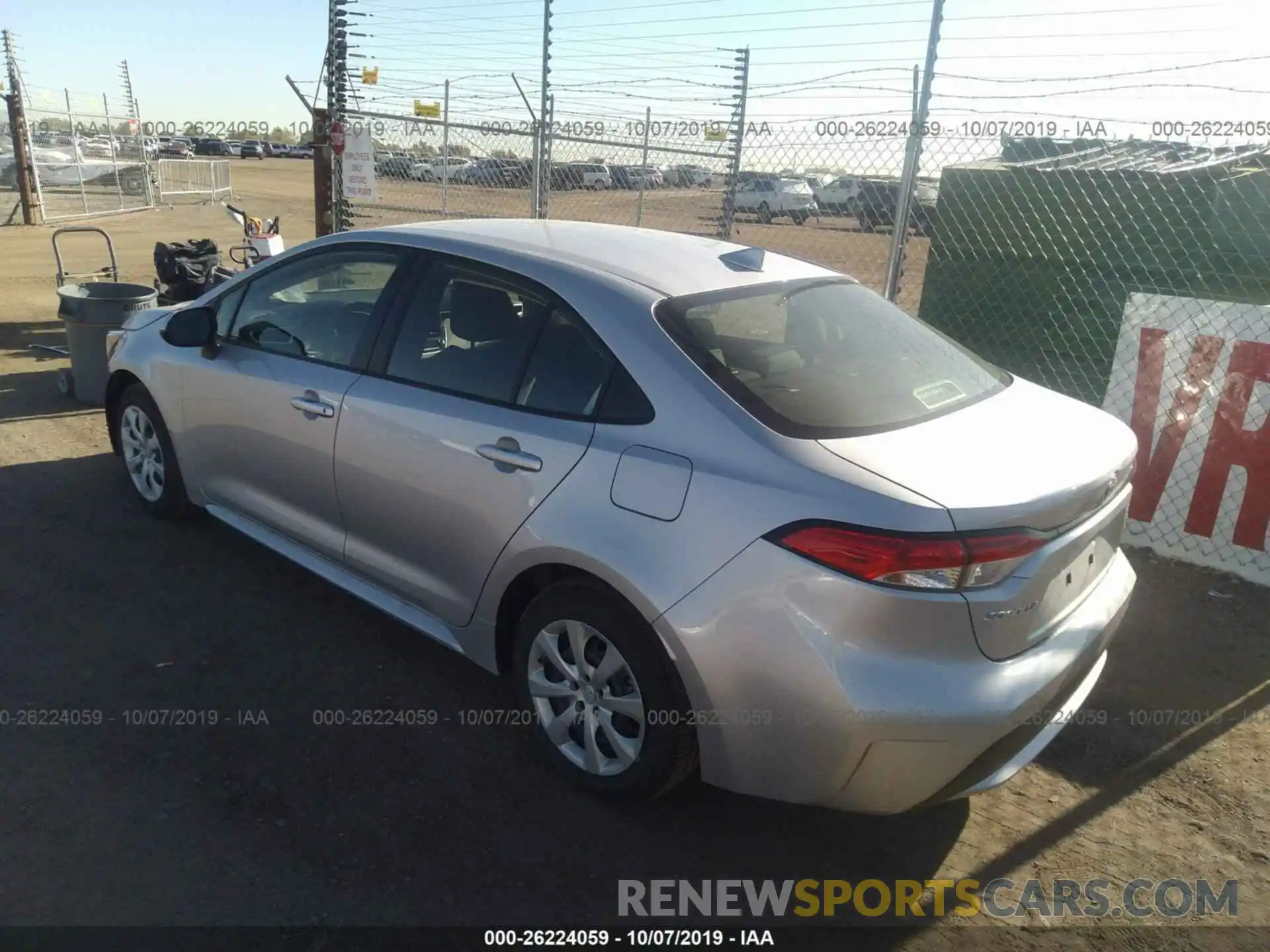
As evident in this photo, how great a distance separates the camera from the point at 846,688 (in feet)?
7.96

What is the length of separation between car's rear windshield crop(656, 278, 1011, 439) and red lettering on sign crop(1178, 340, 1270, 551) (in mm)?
2170

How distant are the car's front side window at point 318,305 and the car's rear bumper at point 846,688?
6.42 feet

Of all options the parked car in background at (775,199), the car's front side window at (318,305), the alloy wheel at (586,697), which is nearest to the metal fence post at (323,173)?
the parked car in background at (775,199)

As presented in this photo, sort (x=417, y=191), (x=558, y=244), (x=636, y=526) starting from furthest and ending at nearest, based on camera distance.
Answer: (x=417, y=191)
(x=558, y=244)
(x=636, y=526)

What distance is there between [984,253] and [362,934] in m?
5.99

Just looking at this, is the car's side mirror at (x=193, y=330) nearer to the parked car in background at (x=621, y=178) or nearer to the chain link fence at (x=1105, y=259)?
the chain link fence at (x=1105, y=259)

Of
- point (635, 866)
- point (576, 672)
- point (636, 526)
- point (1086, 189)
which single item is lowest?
point (635, 866)

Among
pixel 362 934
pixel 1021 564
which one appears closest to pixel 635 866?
pixel 362 934

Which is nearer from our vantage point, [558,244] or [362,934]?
[362,934]

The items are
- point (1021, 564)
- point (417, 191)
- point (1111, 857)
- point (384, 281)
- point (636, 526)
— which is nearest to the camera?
point (1021, 564)

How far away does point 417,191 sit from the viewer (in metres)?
13.3

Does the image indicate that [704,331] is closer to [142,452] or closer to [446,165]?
[142,452]

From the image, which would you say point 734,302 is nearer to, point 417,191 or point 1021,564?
point 1021,564

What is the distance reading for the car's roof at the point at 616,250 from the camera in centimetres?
326
